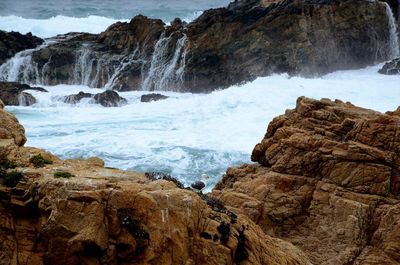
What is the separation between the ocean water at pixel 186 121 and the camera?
21.8 meters

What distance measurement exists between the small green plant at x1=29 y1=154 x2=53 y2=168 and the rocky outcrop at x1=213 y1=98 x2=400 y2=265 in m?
3.74

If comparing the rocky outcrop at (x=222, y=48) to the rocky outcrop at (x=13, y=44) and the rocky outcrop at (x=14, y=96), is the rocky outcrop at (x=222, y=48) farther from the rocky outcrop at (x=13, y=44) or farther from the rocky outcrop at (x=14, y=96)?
the rocky outcrop at (x=14, y=96)

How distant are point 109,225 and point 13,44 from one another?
36.2 m

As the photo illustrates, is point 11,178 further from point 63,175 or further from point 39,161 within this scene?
point 39,161

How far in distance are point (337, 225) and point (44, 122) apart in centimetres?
2143

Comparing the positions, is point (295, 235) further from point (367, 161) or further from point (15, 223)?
point (15, 223)

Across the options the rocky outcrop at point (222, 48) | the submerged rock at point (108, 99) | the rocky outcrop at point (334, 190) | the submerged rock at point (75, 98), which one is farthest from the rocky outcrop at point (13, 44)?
the rocky outcrop at point (334, 190)

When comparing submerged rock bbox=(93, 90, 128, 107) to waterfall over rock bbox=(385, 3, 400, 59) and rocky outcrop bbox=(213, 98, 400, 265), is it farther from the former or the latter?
waterfall over rock bbox=(385, 3, 400, 59)

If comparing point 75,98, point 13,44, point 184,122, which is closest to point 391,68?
point 184,122

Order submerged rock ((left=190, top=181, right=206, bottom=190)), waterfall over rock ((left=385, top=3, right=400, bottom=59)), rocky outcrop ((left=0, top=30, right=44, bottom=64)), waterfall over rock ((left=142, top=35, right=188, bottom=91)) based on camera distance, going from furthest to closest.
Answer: waterfall over rock ((left=385, top=3, right=400, bottom=59)) → rocky outcrop ((left=0, top=30, right=44, bottom=64)) → waterfall over rock ((left=142, top=35, right=188, bottom=91)) → submerged rock ((left=190, top=181, right=206, bottom=190))

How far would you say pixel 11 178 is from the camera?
814 centimetres

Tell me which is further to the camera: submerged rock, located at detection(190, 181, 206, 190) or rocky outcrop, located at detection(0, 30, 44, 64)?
rocky outcrop, located at detection(0, 30, 44, 64)

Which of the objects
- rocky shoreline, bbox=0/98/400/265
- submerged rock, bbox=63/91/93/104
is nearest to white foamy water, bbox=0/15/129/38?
submerged rock, bbox=63/91/93/104

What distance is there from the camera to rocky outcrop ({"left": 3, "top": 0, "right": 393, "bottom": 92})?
3872cm
